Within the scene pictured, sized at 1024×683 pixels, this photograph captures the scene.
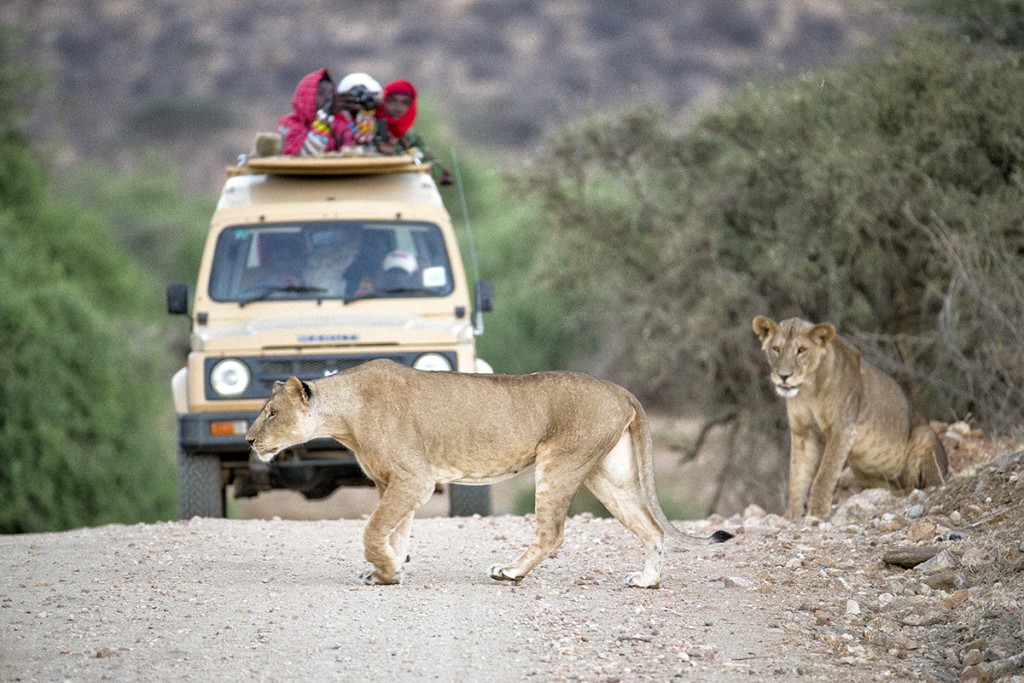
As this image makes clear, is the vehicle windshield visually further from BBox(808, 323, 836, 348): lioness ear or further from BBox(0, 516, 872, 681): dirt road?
BBox(808, 323, 836, 348): lioness ear

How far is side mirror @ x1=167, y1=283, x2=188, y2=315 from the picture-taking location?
33.2 ft

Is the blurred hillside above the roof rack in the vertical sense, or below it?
below

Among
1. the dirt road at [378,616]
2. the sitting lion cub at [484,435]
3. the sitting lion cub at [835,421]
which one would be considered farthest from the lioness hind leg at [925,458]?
the sitting lion cub at [484,435]

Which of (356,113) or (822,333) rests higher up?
(356,113)

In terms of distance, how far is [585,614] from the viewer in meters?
6.45

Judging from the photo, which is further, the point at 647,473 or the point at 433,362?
the point at 433,362

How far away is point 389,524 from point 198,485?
365cm

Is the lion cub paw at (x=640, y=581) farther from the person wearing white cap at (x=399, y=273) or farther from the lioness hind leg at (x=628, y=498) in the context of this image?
the person wearing white cap at (x=399, y=273)

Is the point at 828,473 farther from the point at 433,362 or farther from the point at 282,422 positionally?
the point at 282,422

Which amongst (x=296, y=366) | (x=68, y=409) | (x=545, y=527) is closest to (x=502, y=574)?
→ (x=545, y=527)

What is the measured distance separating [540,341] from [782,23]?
31.8 m

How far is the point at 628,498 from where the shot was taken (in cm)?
725

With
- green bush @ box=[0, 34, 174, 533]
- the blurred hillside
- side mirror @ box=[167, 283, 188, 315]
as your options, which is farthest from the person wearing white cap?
the blurred hillside

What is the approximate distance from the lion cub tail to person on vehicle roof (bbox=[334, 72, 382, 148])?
468 centimetres
